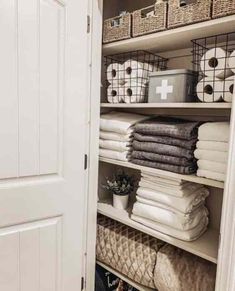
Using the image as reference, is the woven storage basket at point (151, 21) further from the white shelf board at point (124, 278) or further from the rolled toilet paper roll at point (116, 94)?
the white shelf board at point (124, 278)

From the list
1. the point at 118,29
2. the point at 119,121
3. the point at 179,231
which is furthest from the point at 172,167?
the point at 118,29

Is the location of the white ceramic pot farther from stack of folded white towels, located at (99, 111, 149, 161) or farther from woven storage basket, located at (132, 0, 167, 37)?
woven storage basket, located at (132, 0, 167, 37)

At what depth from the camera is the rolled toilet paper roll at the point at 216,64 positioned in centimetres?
101

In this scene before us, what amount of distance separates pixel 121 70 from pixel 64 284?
1187 millimetres

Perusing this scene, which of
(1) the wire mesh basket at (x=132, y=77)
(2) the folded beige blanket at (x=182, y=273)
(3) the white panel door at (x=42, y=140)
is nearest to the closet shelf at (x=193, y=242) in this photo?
(2) the folded beige blanket at (x=182, y=273)

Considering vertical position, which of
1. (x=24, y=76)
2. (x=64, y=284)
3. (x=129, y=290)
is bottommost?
(x=129, y=290)

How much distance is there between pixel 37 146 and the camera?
46.7 inches

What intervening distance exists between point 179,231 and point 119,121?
25.0 inches

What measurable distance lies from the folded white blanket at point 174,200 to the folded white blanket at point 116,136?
0.28 m

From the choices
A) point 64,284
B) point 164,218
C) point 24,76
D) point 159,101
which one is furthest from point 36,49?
point 64,284

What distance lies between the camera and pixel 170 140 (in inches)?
47.4

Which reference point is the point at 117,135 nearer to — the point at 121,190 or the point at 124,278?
the point at 121,190

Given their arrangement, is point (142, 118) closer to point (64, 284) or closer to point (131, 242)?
point (131, 242)

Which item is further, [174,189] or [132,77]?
[132,77]
